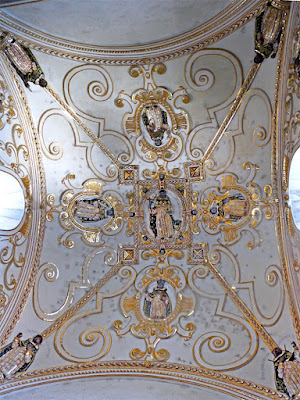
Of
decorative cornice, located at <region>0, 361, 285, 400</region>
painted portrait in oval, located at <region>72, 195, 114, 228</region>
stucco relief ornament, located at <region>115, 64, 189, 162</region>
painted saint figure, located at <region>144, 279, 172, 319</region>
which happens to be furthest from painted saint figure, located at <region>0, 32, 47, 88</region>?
decorative cornice, located at <region>0, 361, 285, 400</region>

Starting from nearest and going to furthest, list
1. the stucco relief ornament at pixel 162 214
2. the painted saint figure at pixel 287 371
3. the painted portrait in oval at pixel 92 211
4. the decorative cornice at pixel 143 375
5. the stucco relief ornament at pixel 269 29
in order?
1. the stucco relief ornament at pixel 269 29
2. the painted saint figure at pixel 287 371
3. the decorative cornice at pixel 143 375
4. the stucco relief ornament at pixel 162 214
5. the painted portrait in oval at pixel 92 211

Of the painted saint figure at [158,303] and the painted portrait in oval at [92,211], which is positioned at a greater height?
the painted portrait in oval at [92,211]

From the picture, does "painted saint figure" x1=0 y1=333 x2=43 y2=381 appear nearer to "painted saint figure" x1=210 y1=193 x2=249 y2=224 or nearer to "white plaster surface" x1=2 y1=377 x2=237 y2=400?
"white plaster surface" x1=2 y1=377 x2=237 y2=400

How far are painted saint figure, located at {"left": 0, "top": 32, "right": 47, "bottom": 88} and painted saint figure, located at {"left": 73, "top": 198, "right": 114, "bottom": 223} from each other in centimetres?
255

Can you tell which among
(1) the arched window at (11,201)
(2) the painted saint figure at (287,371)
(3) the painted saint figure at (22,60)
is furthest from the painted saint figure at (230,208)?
(3) the painted saint figure at (22,60)

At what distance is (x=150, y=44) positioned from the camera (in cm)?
792

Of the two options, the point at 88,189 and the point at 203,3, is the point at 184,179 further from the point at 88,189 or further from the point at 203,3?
the point at 203,3

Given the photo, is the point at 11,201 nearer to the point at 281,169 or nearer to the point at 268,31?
the point at 281,169

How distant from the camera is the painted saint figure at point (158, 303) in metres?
8.66

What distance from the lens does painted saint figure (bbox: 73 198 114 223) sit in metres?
8.99

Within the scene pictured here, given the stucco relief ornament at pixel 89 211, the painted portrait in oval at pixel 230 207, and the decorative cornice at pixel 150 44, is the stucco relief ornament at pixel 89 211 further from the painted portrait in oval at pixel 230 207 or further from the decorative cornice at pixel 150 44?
the decorative cornice at pixel 150 44

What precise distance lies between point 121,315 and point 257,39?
5918mm

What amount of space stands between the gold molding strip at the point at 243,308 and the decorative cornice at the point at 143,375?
2.71 ft

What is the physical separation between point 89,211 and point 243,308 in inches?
147
